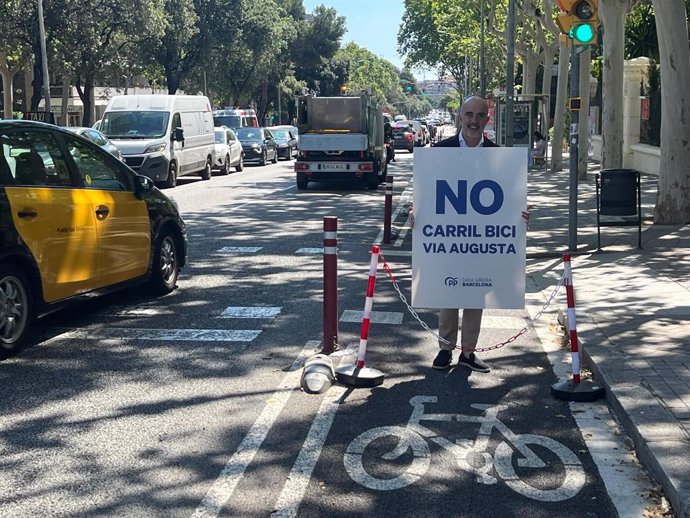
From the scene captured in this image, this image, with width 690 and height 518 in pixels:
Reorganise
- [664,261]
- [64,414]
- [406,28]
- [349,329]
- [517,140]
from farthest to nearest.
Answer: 1. [406,28]
2. [517,140]
3. [664,261]
4. [349,329]
5. [64,414]

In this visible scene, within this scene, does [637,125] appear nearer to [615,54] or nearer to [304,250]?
[615,54]

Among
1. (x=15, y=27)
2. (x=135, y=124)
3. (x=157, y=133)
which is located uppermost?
(x=15, y=27)

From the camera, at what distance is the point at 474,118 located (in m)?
6.86

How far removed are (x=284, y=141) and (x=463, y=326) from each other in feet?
123

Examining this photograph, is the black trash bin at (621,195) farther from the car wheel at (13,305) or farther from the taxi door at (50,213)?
the car wheel at (13,305)

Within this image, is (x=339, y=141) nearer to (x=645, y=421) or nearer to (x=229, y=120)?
(x=645, y=421)

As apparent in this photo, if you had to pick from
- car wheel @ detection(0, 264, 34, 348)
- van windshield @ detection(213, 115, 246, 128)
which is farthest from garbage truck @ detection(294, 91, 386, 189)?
van windshield @ detection(213, 115, 246, 128)

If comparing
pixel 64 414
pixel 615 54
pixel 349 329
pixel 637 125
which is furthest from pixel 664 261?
pixel 637 125

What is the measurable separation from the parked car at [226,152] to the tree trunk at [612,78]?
1336cm

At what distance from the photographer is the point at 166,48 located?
57219mm

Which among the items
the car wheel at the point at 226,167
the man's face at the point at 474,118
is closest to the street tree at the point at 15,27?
the car wheel at the point at 226,167

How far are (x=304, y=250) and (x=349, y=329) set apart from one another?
516 cm

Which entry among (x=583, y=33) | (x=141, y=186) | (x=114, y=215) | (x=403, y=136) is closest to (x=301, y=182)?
(x=583, y=33)

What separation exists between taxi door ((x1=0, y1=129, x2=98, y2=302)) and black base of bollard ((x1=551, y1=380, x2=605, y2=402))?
159 inches
